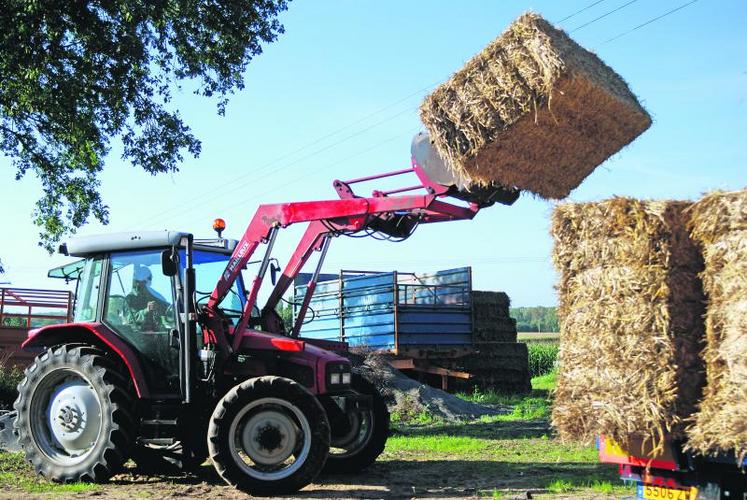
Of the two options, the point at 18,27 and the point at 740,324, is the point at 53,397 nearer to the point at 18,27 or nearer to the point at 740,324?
the point at 740,324

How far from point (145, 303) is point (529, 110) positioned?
14.2 ft

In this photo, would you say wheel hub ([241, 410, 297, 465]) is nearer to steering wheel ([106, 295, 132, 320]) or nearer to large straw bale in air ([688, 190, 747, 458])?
steering wheel ([106, 295, 132, 320])

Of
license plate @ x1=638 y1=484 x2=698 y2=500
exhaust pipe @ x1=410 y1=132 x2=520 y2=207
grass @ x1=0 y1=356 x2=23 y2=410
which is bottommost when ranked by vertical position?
license plate @ x1=638 y1=484 x2=698 y2=500

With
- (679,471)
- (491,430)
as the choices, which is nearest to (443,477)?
(679,471)

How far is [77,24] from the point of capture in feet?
48.5

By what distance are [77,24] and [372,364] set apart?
27.8ft

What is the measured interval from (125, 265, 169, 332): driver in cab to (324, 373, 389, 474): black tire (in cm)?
215

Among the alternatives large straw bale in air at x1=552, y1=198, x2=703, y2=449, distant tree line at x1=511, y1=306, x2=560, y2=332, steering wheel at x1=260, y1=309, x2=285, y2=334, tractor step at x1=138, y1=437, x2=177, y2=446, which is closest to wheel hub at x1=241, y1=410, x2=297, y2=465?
tractor step at x1=138, y1=437, x2=177, y2=446

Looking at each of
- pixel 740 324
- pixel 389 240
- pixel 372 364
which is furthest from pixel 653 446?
pixel 372 364

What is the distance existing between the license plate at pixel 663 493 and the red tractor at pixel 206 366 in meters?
2.86

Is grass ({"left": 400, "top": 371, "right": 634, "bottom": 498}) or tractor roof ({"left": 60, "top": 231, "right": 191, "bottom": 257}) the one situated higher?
tractor roof ({"left": 60, "top": 231, "right": 191, "bottom": 257})

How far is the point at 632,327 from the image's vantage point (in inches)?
194

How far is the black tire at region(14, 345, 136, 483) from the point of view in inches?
299

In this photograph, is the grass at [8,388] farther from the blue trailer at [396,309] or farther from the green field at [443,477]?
the blue trailer at [396,309]
